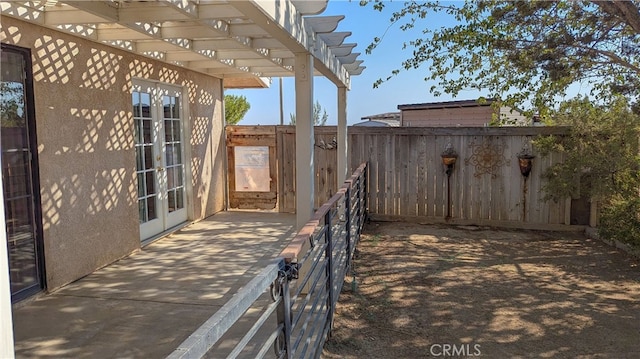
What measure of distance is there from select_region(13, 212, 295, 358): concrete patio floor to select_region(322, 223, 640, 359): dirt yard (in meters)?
1.07

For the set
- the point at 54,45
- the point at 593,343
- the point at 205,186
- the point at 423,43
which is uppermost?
the point at 423,43

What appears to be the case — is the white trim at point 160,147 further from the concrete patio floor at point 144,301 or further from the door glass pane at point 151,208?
the concrete patio floor at point 144,301

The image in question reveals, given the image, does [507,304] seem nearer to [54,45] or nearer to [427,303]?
[427,303]

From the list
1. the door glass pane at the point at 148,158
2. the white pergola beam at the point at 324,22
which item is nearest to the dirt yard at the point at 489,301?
the white pergola beam at the point at 324,22

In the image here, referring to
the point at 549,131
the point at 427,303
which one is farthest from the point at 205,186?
the point at 549,131

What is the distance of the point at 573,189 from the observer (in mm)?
5773

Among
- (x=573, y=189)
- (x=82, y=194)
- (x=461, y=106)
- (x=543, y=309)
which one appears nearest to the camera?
(x=543, y=309)

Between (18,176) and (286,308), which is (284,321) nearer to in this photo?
(286,308)

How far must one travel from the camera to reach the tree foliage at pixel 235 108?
1658 cm

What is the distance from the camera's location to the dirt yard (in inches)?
122

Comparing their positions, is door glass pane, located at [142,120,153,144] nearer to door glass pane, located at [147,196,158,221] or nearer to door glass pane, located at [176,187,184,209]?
door glass pane, located at [147,196,158,221]

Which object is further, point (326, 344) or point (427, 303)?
point (427, 303)

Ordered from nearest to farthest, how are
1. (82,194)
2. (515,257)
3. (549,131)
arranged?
(82,194) → (515,257) → (549,131)

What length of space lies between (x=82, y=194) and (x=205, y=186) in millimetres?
2940
